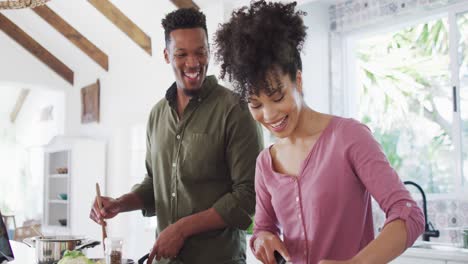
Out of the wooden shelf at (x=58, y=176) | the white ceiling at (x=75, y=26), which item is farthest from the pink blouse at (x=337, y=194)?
the wooden shelf at (x=58, y=176)

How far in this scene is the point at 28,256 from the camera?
7.47 ft

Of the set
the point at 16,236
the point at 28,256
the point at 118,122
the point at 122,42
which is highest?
the point at 122,42

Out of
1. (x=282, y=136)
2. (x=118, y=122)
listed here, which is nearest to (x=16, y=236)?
(x=118, y=122)

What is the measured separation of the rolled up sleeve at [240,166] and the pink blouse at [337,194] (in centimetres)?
41

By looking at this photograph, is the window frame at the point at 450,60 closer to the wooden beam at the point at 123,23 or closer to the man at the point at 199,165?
the wooden beam at the point at 123,23

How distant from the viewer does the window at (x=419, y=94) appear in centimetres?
394

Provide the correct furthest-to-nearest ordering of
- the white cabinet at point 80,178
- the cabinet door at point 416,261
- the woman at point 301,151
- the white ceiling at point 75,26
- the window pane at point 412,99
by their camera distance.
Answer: the white cabinet at point 80,178
the white ceiling at point 75,26
the window pane at point 412,99
the cabinet door at point 416,261
the woman at point 301,151

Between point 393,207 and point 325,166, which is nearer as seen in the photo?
point 393,207

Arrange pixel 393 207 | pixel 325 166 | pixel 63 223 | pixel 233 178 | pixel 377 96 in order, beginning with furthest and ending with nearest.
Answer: pixel 63 223
pixel 377 96
pixel 233 178
pixel 325 166
pixel 393 207

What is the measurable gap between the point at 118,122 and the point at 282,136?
217 inches

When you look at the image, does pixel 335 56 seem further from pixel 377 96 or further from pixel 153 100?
pixel 153 100

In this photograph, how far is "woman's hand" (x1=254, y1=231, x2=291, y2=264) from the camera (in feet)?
3.87

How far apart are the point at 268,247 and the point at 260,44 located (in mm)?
436

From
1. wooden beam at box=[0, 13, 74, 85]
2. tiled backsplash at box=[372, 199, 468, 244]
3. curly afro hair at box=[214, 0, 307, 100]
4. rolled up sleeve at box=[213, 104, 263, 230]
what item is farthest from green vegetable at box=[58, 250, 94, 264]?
wooden beam at box=[0, 13, 74, 85]
